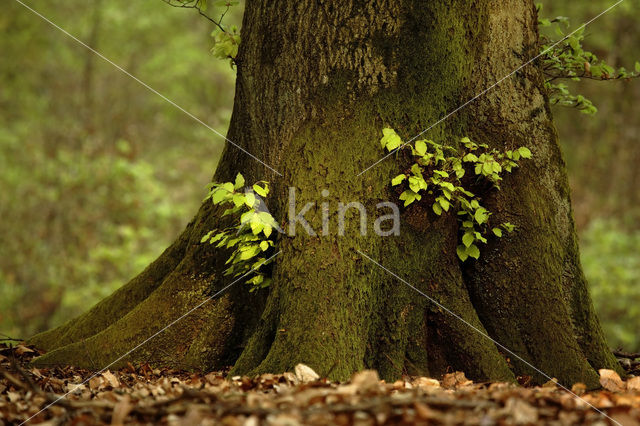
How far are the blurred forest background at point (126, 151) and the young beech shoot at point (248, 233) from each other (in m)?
7.41

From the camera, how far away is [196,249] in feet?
11.8

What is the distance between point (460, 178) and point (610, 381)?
132 centimetres

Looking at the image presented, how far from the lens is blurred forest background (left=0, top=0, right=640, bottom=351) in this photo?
33.8 ft

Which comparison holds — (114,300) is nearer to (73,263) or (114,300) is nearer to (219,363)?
(219,363)

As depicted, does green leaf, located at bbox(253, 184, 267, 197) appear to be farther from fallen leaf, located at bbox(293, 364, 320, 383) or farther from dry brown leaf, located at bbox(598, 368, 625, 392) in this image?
dry brown leaf, located at bbox(598, 368, 625, 392)

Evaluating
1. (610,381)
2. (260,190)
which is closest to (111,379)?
(260,190)

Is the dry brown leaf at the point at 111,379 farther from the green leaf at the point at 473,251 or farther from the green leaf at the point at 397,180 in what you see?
the green leaf at the point at 473,251

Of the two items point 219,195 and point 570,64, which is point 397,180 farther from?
point 570,64

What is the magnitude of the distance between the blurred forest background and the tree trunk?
658 centimetres

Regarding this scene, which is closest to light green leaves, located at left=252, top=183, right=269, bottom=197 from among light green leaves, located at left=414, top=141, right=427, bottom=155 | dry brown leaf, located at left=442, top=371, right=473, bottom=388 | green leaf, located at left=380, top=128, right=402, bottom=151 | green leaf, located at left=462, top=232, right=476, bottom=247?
green leaf, located at left=380, top=128, right=402, bottom=151

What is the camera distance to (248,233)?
→ 3158 millimetres

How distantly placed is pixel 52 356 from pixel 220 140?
1216 cm

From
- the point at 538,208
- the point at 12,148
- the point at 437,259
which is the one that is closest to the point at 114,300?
the point at 437,259

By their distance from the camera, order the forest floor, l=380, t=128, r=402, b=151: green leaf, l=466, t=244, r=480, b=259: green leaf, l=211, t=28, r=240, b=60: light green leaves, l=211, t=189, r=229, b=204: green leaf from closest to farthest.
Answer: the forest floor < l=211, t=189, r=229, b=204: green leaf < l=380, t=128, r=402, b=151: green leaf < l=466, t=244, r=480, b=259: green leaf < l=211, t=28, r=240, b=60: light green leaves
